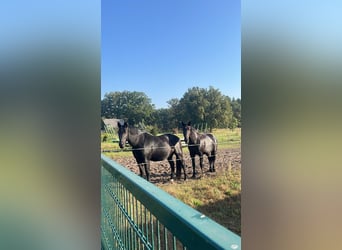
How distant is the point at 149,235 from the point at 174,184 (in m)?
4.22

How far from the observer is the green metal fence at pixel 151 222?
36cm

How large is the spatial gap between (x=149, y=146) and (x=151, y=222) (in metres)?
3.95

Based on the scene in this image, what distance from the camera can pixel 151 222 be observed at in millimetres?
564

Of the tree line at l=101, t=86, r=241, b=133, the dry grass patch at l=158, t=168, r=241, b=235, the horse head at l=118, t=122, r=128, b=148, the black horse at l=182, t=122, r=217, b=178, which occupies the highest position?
the tree line at l=101, t=86, r=241, b=133

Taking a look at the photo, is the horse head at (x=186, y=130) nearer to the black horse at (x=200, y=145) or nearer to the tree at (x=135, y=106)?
the black horse at (x=200, y=145)

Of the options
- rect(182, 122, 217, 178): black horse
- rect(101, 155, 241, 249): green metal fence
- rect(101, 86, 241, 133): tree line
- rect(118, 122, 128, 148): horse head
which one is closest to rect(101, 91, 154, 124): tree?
rect(101, 86, 241, 133): tree line

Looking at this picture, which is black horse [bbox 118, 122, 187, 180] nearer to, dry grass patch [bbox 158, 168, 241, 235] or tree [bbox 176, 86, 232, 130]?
dry grass patch [bbox 158, 168, 241, 235]

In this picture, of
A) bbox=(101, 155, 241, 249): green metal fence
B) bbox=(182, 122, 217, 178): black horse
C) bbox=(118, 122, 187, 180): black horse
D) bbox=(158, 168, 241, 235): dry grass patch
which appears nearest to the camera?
bbox=(101, 155, 241, 249): green metal fence

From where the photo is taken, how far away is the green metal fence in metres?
0.36

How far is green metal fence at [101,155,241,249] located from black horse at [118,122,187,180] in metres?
2.83

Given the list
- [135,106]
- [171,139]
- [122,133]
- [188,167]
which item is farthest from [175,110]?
[188,167]

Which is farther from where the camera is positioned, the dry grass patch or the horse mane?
the horse mane
